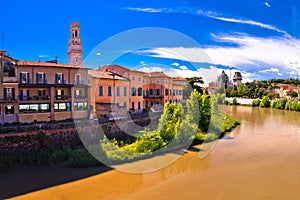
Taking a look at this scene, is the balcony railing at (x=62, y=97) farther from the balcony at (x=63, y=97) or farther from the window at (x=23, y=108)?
the window at (x=23, y=108)

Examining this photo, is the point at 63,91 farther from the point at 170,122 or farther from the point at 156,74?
the point at 156,74

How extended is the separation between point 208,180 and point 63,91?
647 inches

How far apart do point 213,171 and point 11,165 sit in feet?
46.8

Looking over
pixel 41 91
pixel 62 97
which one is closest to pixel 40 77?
pixel 41 91

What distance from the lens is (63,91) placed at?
2592 cm

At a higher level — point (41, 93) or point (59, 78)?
point (59, 78)

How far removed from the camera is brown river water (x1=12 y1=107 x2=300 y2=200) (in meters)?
14.7

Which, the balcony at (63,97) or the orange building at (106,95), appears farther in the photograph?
the orange building at (106,95)

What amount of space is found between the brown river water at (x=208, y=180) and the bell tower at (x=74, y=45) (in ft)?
76.8

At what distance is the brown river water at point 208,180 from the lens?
14727 mm

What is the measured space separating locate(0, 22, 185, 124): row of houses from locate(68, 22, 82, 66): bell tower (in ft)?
24.6

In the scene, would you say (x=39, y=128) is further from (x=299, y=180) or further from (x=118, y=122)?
(x=299, y=180)

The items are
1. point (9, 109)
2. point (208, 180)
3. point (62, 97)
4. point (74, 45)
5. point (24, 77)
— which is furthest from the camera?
point (74, 45)

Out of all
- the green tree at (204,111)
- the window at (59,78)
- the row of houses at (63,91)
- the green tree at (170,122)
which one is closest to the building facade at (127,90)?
the row of houses at (63,91)
